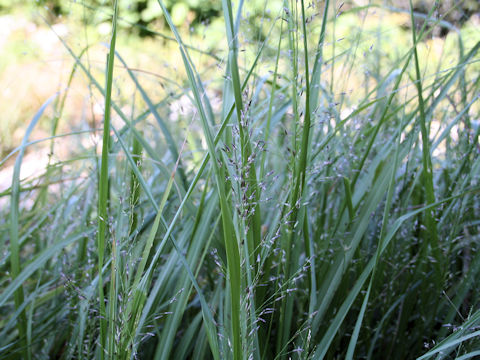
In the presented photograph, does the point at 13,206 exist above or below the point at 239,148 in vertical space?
below

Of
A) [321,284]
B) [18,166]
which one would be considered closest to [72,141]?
[18,166]

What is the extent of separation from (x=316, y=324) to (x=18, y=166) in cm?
73

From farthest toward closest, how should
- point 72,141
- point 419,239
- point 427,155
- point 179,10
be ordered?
point 179,10 < point 72,141 < point 419,239 < point 427,155

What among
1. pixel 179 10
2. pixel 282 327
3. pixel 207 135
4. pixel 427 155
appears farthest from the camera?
pixel 179 10

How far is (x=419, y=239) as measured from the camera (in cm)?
121

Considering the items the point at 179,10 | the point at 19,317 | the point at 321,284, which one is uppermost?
the point at 179,10

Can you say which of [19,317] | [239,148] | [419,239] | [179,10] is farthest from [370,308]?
[179,10]

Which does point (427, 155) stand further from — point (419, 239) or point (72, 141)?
point (72, 141)

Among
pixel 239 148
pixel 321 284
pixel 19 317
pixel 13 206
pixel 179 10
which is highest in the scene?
pixel 179 10

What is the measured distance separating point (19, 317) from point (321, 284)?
67 centimetres

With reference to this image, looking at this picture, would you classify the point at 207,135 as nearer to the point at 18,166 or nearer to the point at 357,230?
the point at 357,230

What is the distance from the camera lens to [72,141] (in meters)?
2.42

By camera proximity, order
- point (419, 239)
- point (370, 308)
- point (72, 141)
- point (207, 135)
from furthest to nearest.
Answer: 1. point (72, 141)
2. point (419, 239)
3. point (370, 308)
4. point (207, 135)

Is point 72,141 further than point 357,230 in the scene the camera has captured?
Yes
